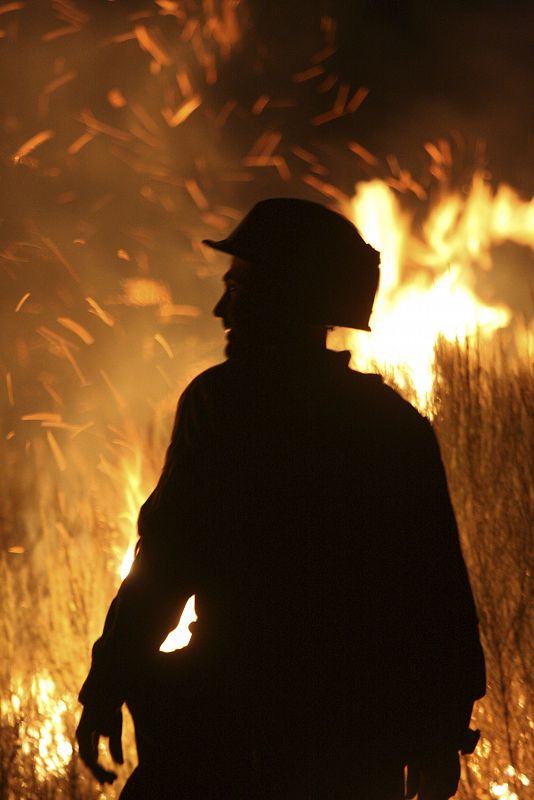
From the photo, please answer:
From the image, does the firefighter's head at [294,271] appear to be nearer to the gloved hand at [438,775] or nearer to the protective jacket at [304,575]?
the protective jacket at [304,575]

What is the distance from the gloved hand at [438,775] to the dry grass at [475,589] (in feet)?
12.7

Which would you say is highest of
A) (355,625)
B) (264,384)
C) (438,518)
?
(264,384)

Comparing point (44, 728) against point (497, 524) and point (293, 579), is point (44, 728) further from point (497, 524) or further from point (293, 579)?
point (293, 579)

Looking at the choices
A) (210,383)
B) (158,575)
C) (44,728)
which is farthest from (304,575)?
(44,728)

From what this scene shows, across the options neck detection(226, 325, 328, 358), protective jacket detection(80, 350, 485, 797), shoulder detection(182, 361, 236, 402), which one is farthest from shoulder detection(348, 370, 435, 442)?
shoulder detection(182, 361, 236, 402)

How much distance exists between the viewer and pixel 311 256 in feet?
5.93

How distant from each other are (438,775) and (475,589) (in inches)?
163

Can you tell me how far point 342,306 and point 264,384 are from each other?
0.25 metres

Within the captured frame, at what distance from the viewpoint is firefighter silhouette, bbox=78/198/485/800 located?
1.64 m

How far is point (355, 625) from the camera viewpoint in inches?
68.2

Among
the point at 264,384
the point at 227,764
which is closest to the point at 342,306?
the point at 264,384

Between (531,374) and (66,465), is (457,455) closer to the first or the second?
(531,374)

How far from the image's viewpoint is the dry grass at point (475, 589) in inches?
219

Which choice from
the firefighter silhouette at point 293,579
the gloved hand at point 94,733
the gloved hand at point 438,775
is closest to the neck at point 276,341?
the firefighter silhouette at point 293,579
